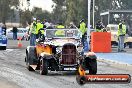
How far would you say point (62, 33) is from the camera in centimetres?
1778

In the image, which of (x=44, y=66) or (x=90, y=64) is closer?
(x=44, y=66)

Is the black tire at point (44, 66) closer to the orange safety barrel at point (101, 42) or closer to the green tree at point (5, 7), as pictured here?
the orange safety barrel at point (101, 42)

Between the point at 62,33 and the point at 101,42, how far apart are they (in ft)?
33.9

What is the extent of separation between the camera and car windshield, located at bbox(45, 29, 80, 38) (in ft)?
57.8

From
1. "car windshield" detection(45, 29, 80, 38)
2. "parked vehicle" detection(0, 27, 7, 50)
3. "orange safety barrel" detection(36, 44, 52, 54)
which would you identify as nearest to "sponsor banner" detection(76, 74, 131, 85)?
"orange safety barrel" detection(36, 44, 52, 54)

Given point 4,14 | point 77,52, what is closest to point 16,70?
point 77,52

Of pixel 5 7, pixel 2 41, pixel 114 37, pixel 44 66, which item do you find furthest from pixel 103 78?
pixel 5 7

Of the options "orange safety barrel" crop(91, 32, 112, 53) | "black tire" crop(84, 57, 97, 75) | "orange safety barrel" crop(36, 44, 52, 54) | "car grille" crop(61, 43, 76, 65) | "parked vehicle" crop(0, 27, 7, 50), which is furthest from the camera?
"parked vehicle" crop(0, 27, 7, 50)

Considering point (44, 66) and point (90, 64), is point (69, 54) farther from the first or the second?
point (44, 66)

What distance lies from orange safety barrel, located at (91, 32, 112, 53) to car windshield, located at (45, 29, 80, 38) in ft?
32.4

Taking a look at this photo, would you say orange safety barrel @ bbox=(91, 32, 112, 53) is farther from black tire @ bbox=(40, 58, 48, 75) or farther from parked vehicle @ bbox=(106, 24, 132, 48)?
black tire @ bbox=(40, 58, 48, 75)

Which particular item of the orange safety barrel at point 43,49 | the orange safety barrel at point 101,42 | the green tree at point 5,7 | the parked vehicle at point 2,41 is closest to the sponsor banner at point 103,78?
the orange safety barrel at point 43,49

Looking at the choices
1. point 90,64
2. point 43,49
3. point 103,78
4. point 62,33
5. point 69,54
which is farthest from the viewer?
point 62,33

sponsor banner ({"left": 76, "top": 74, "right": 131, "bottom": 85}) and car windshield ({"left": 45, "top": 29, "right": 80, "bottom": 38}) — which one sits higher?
car windshield ({"left": 45, "top": 29, "right": 80, "bottom": 38})
